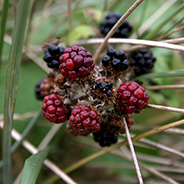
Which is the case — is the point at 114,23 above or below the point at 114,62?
above

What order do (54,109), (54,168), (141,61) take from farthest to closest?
(54,168) < (141,61) < (54,109)

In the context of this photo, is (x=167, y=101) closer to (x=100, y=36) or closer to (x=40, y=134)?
(x=100, y=36)

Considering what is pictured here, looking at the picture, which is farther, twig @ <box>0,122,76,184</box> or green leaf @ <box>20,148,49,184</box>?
twig @ <box>0,122,76,184</box>

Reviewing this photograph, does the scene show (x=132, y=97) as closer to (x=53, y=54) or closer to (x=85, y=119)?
(x=85, y=119)

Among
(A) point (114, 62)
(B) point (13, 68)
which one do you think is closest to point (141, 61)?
(A) point (114, 62)

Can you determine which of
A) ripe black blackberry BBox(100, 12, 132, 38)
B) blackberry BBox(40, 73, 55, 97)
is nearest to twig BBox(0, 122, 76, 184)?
blackberry BBox(40, 73, 55, 97)

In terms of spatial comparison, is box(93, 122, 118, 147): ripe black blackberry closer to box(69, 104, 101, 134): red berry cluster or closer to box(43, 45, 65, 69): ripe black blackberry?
box(69, 104, 101, 134): red berry cluster
